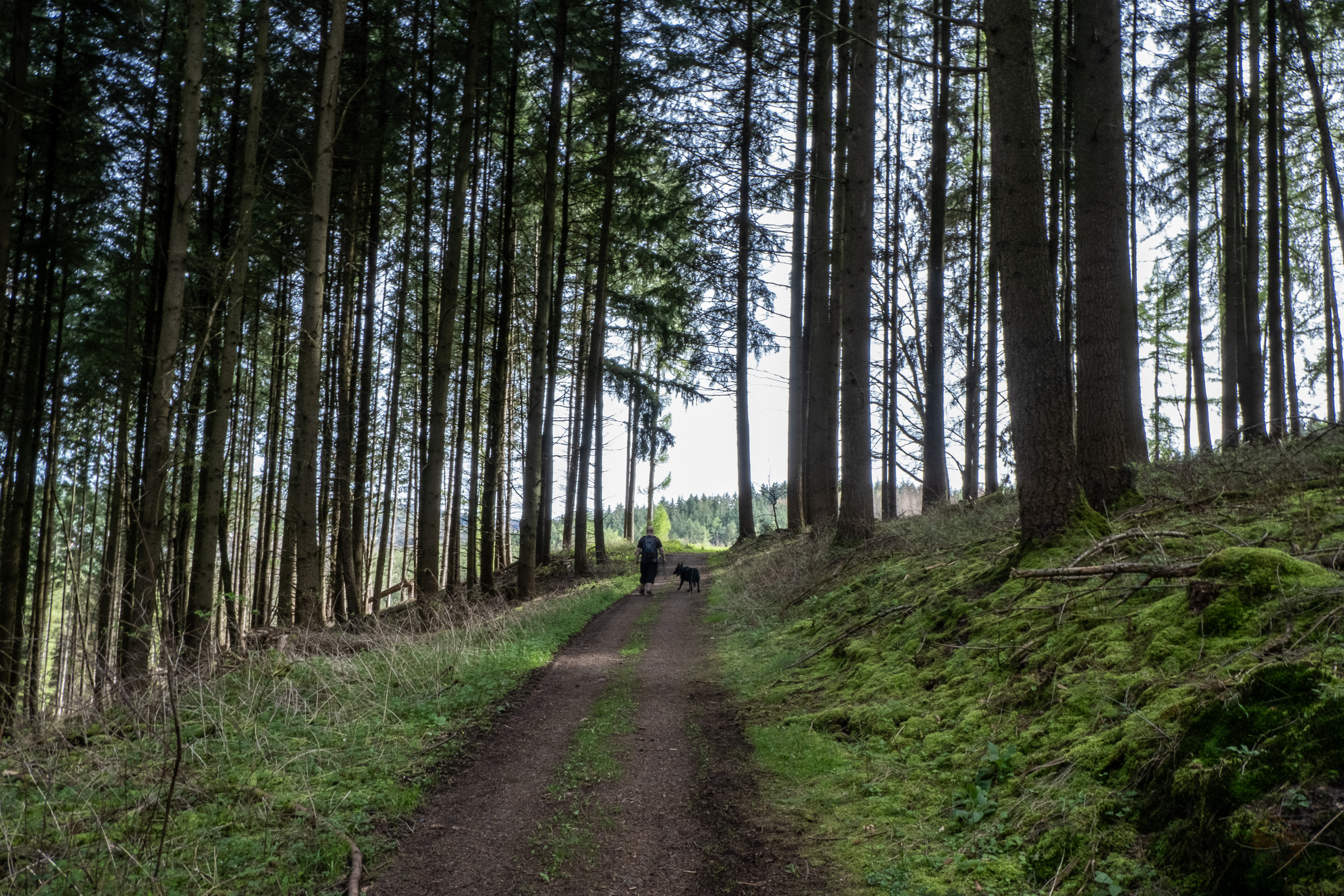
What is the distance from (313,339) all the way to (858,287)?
30.7 ft

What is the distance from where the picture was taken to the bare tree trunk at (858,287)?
1318 cm

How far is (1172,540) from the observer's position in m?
5.64

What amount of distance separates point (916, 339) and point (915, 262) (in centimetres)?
271

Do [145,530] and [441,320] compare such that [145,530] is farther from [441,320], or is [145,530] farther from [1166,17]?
[1166,17]

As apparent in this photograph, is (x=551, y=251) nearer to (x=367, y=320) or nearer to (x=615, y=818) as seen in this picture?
(x=367, y=320)

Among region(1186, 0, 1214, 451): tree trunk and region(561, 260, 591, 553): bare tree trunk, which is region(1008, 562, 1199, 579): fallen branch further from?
region(561, 260, 591, 553): bare tree trunk

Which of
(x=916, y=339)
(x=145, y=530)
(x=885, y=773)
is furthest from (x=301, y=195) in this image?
(x=916, y=339)

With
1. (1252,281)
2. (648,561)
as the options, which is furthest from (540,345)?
(1252,281)

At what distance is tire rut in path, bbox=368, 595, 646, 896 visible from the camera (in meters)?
3.94

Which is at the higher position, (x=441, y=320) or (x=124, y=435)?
(x=441, y=320)

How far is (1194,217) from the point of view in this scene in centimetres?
1722

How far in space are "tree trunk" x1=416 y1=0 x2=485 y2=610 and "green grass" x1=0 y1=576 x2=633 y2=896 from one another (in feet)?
18.3

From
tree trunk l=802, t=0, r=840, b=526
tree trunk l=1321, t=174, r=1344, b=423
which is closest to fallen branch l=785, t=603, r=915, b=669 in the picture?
tree trunk l=802, t=0, r=840, b=526

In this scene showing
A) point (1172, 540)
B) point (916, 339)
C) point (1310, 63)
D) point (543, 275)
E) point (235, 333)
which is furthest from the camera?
point (916, 339)
